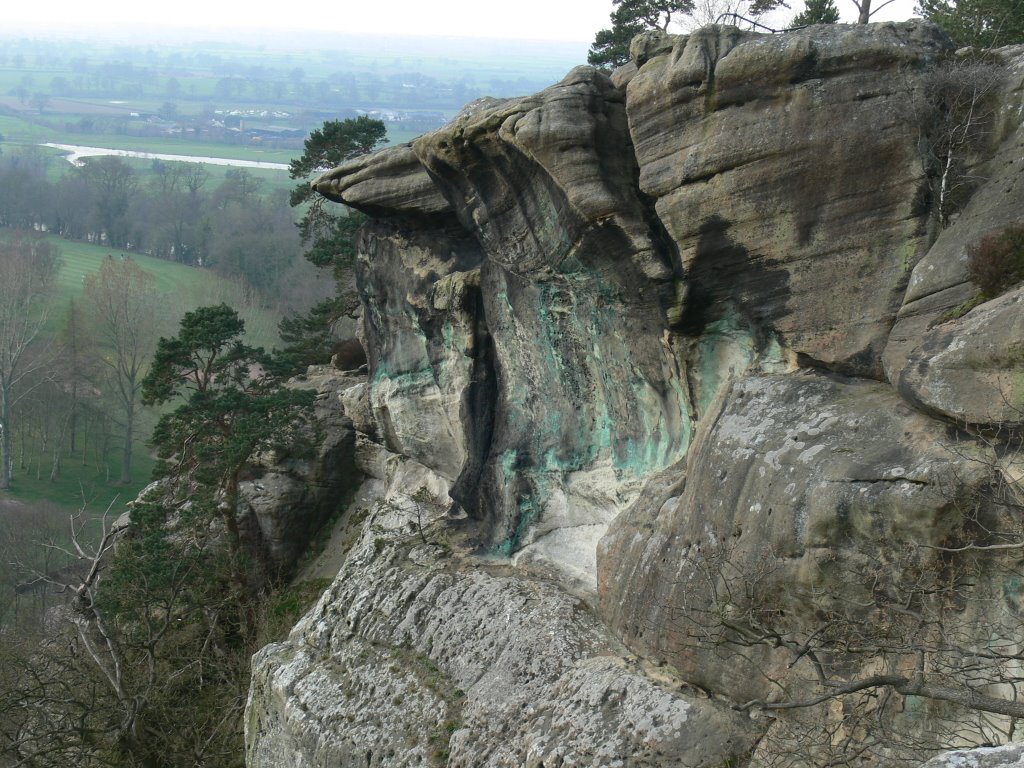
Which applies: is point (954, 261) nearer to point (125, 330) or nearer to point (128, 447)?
point (128, 447)

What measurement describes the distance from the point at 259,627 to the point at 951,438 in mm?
18112

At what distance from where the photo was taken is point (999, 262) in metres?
11.5

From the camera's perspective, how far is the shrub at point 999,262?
1134 cm

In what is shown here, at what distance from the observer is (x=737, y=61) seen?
13211mm

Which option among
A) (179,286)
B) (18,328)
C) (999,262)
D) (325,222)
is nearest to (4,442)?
(18,328)

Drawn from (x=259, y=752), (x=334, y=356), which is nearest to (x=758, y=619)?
(x=259, y=752)

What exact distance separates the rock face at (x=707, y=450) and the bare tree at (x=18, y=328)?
35.7 meters

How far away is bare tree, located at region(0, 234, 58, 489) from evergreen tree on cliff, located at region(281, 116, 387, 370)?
23.1 metres

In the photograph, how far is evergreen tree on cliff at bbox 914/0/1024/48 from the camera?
1861 centimetres

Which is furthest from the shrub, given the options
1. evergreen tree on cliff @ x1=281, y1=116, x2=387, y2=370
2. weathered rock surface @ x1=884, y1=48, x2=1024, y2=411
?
evergreen tree on cliff @ x1=281, y1=116, x2=387, y2=370

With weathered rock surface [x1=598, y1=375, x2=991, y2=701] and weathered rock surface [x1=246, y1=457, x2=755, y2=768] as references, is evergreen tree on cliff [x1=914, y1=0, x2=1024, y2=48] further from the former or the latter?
weathered rock surface [x1=246, y1=457, x2=755, y2=768]

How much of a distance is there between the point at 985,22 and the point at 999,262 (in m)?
11.2

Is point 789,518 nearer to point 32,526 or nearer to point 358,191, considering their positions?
point 358,191

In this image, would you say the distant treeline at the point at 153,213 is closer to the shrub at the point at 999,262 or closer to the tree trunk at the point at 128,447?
the tree trunk at the point at 128,447
